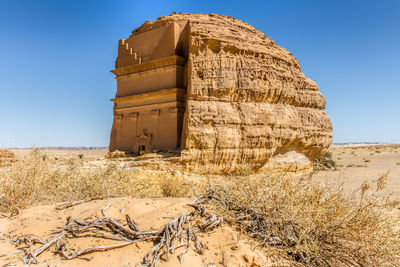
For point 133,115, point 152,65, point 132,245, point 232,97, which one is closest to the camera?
point 132,245

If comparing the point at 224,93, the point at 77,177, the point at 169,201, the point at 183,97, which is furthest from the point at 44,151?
the point at 224,93

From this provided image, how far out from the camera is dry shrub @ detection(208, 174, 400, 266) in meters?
3.24

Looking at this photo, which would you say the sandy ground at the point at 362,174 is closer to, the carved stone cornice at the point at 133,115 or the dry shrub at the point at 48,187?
the dry shrub at the point at 48,187

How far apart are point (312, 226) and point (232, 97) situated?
8.17 m

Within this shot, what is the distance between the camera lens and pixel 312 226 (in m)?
3.39

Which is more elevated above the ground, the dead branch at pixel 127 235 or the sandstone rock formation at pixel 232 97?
the sandstone rock formation at pixel 232 97

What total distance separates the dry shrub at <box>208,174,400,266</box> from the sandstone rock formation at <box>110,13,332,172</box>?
6.42 m

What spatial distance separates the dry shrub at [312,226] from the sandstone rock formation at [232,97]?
21.1ft

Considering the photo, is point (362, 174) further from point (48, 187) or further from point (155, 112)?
point (48, 187)

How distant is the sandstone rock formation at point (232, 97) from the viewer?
10469mm

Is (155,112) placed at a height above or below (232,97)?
below

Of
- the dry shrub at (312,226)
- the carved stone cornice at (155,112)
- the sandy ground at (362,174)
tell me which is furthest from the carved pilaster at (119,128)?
the dry shrub at (312,226)

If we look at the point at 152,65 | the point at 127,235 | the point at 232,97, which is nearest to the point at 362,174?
the point at 232,97

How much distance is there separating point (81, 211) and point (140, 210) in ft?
3.11
